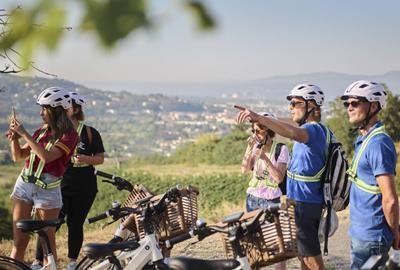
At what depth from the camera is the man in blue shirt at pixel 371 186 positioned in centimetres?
369

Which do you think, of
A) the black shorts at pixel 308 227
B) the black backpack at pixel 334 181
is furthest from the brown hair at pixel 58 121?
the black backpack at pixel 334 181

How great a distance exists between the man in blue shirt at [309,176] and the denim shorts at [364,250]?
589 mm

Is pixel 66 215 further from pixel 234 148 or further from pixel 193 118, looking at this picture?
pixel 193 118

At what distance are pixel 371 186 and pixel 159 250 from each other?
1.34m

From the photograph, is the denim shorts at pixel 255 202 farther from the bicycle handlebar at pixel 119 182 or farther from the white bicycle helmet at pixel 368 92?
the white bicycle helmet at pixel 368 92

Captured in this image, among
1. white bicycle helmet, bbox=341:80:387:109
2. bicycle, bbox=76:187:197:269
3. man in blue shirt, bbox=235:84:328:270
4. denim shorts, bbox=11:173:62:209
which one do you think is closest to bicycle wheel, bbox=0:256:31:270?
bicycle, bbox=76:187:197:269

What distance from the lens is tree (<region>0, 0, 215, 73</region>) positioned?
1045 mm

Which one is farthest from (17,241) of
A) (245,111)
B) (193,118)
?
(193,118)

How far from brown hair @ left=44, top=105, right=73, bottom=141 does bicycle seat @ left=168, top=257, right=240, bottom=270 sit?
6.76ft

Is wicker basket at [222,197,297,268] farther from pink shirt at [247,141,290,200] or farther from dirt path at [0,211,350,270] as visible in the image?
dirt path at [0,211,350,270]

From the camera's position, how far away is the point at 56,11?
1.06 m

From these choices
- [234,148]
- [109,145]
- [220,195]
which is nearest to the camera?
[220,195]

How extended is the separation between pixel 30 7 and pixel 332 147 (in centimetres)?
363

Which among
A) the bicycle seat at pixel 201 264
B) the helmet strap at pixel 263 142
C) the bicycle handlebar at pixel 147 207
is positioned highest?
the helmet strap at pixel 263 142
